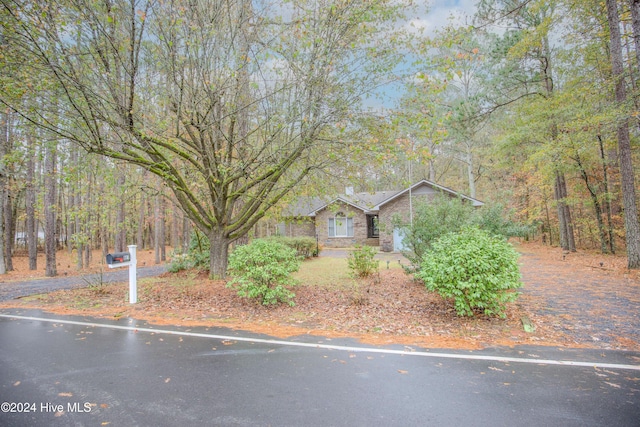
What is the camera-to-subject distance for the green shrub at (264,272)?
6.39m

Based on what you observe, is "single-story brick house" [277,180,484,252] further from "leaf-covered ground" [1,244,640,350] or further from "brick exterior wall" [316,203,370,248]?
"leaf-covered ground" [1,244,640,350]

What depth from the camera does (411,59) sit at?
7156 millimetres

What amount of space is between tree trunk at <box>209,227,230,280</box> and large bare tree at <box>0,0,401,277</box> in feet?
5.17

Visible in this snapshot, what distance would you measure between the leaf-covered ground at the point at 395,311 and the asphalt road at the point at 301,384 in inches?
24.3

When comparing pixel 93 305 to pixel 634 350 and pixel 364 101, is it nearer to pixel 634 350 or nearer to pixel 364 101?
pixel 364 101

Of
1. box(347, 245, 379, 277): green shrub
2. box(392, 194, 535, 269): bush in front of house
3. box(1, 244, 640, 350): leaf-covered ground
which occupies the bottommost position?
box(1, 244, 640, 350): leaf-covered ground

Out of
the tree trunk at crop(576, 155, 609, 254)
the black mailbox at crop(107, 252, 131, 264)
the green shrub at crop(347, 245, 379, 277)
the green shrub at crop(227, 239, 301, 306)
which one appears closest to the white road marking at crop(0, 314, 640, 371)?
the black mailbox at crop(107, 252, 131, 264)

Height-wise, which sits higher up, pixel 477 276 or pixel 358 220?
pixel 358 220

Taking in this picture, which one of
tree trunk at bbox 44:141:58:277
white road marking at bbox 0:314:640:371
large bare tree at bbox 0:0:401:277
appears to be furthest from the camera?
tree trunk at bbox 44:141:58:277

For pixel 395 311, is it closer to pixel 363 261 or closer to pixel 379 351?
pixel 379 351

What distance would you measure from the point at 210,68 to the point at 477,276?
7.43 meters

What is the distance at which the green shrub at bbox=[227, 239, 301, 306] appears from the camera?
6.39 m

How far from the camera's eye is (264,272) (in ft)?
20.7

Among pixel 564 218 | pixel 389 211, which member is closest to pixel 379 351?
pixel 389 211
